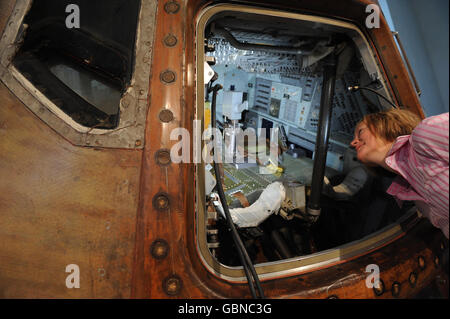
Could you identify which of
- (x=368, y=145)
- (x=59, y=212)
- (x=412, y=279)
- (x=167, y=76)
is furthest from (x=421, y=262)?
(x=59, y=212)

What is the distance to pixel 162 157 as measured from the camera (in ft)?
2.11

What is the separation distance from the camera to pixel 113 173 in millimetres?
630

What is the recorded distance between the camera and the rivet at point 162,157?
64cm

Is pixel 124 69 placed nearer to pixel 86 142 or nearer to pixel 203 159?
pixel 86 142

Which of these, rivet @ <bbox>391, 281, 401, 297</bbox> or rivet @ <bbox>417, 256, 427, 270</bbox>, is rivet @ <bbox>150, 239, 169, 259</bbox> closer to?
rivet @ <bbox>391, 281, 401, 297</bbox>

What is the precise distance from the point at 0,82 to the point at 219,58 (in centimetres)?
135

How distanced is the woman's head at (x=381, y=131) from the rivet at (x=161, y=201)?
0.79m

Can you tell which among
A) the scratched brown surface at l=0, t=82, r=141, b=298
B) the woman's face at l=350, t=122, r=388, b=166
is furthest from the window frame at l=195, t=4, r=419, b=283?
the woman's face at l=350, t=122, r=388, b=166

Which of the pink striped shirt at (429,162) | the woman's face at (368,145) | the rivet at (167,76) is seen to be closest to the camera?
the pink striped shirt at (429,162)

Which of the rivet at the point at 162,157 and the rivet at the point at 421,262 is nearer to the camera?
the rivet at the point at 162,157

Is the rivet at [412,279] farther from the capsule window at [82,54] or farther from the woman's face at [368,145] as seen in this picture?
the capsule window at [82,54]

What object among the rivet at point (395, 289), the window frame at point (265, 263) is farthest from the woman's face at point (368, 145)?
the rivet at point (395, 289)

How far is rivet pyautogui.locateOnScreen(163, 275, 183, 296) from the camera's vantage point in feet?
1.95

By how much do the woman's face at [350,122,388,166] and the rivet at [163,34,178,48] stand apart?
0.80 metres
